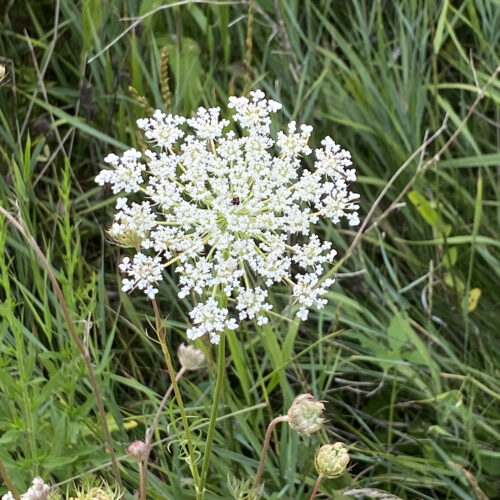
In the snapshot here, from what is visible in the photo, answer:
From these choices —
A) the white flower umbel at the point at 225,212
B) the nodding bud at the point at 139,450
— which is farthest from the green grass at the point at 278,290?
the white flower umbel at the point at 225,212

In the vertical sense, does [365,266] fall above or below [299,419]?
below

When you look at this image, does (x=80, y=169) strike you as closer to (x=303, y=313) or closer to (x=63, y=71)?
(x=63, y=71)

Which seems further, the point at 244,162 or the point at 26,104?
the point at 26,104

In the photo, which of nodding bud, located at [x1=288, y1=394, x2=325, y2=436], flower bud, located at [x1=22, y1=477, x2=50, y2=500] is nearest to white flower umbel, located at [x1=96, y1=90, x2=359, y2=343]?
nodding bud, located at [x1=288, y1=394, x2=325, y2=436]

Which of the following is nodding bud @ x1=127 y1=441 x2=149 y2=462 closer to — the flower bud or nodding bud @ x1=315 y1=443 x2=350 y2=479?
the flower bud

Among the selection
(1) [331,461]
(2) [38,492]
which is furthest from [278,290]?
(2) [38,492]

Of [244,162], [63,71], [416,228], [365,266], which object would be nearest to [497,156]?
[416,228]
